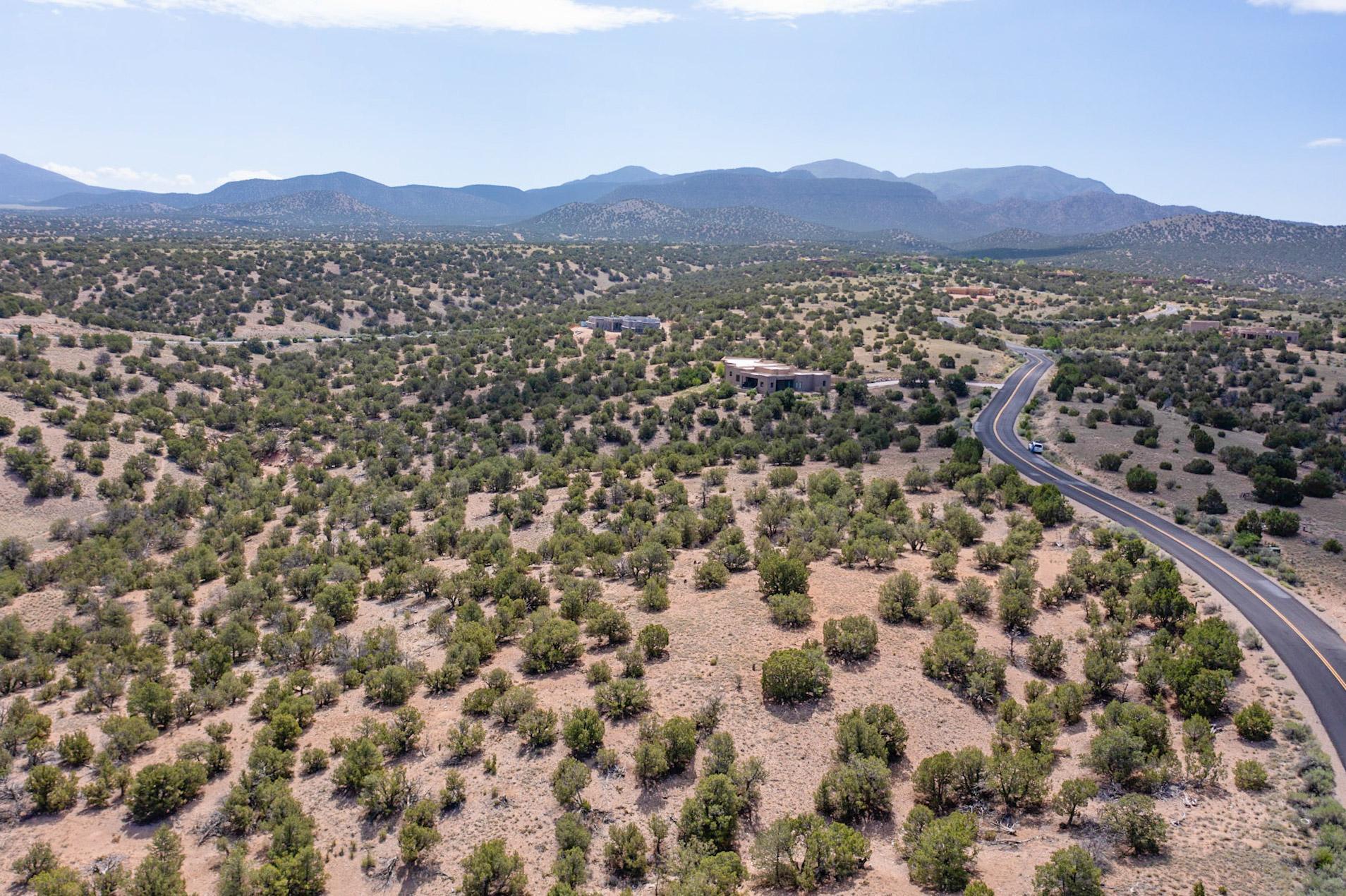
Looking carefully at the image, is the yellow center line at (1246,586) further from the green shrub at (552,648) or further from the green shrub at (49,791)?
the green shrub at (49,791)

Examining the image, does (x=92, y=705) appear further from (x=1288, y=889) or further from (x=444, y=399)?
(x=444, y=399)

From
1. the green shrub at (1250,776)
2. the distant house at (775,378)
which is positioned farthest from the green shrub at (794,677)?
the distant house at (775,378)

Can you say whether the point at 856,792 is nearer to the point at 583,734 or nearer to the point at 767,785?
the point at 767,785

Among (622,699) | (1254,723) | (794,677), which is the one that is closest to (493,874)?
(622,699)

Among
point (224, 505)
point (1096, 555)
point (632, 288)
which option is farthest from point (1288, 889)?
point (632, 288)

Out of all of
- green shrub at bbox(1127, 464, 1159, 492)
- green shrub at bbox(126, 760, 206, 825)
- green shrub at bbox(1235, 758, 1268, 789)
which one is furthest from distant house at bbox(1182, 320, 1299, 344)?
green shrub at bbox(126, 760, 206, 825)

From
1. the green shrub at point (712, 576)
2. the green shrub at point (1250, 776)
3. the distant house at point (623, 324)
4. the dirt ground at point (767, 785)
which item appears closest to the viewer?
the dirt ground at point (767, 785)
